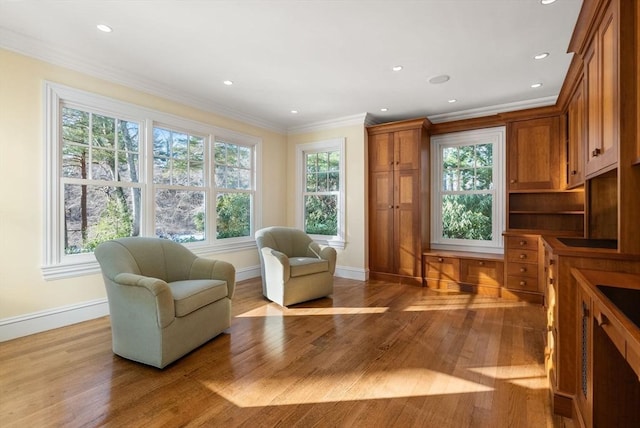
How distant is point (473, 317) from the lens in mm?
3271

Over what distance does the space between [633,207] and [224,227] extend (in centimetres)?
442

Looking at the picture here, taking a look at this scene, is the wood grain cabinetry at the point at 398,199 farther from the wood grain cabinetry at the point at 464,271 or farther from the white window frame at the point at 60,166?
the white window frame at the point at 60,166

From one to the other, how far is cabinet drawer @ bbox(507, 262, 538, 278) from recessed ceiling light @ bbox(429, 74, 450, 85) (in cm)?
245

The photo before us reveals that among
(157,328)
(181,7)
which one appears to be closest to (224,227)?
(157,328)

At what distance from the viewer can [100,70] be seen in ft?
10.6

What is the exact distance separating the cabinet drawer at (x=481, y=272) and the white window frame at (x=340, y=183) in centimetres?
187

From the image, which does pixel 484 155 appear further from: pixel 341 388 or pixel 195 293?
pixel 195 293

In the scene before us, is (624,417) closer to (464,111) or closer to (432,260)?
(432,260)

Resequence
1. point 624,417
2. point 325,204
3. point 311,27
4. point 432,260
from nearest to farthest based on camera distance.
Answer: point 624,417
point 311,27
point 432,260
point 325,204

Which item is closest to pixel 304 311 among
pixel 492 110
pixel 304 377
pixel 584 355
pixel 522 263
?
pixel 304 377

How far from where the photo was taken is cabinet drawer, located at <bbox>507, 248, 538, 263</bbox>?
3.79 metres

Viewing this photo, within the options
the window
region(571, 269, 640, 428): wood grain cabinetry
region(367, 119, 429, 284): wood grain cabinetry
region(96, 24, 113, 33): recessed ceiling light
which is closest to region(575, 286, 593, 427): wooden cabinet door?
region(571, 269, 640, 428): wood grain cabinetry

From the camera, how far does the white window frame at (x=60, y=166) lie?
292 cm

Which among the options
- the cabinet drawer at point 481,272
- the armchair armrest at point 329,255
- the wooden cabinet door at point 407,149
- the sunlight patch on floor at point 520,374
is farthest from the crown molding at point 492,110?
the sunlight patch on floor at point 520,374
